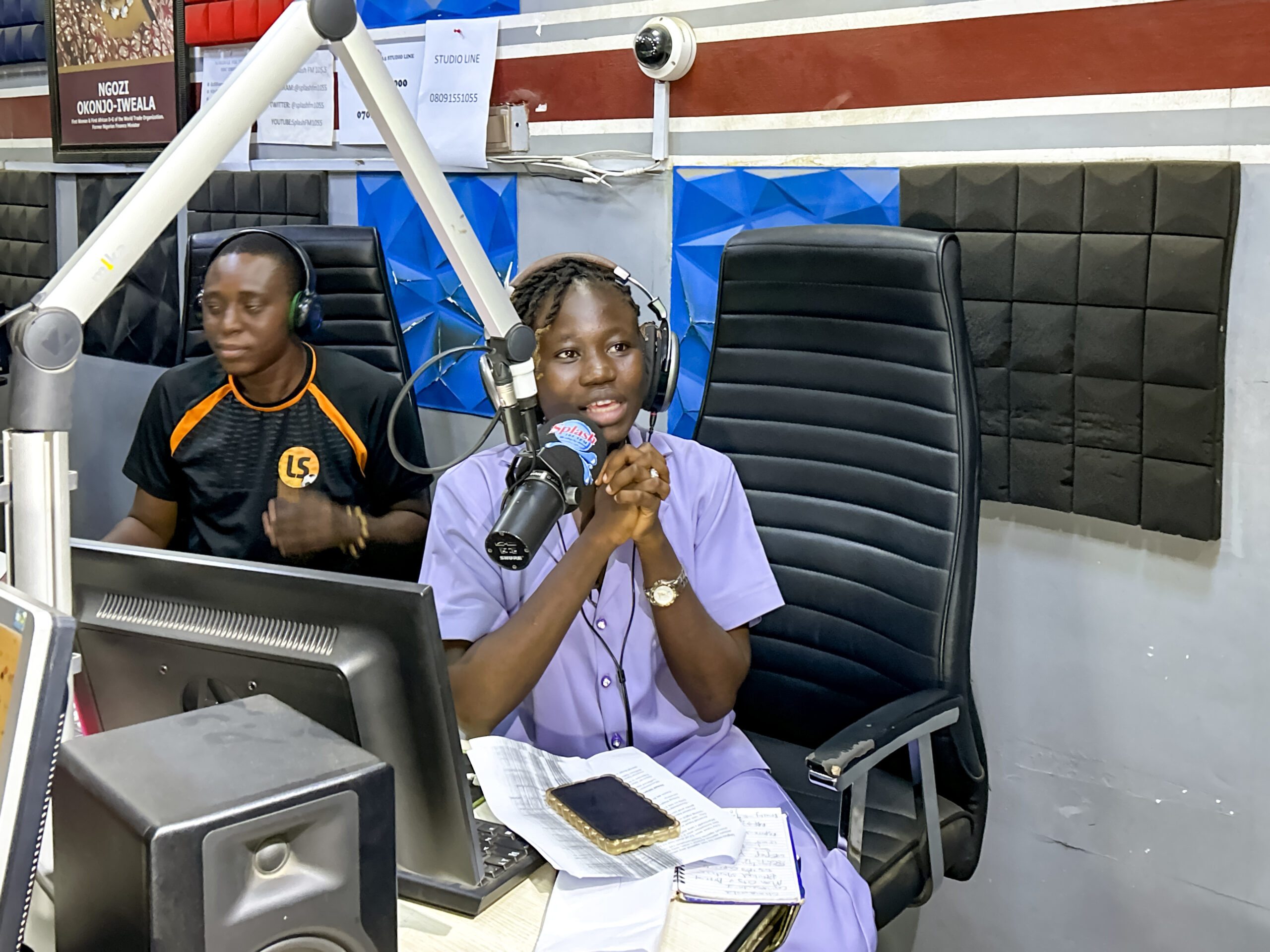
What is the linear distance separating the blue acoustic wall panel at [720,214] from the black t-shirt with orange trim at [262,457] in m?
0.53

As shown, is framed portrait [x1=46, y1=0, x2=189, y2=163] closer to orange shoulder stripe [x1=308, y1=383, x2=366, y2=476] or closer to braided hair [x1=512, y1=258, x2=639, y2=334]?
orange shoulder stripe [x1=308, y1=383, x2=366, y2=476]

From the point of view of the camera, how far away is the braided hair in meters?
1.47

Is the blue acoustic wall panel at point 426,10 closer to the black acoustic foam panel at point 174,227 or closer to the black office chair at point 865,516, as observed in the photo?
the black acoustic foam panel at point 174,227

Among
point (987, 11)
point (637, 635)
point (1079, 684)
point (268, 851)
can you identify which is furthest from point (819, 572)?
point (268, 851)

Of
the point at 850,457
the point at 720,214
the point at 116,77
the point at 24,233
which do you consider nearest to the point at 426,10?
the point at 720,214

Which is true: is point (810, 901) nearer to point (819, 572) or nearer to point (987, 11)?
point (819, 572)

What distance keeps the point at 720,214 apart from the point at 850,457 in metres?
0.65

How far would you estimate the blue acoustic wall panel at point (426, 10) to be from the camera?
92.0 inches

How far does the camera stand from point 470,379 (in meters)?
2.47

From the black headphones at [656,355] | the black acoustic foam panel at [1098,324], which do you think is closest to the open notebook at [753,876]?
the black headphones at [656,355]

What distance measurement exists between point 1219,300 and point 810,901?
0.99 meters

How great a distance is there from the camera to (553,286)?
4.87 ft

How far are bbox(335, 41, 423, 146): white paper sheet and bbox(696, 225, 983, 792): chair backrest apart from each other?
1113 millimetres

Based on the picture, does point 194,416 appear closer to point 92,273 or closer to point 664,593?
point 664,593
